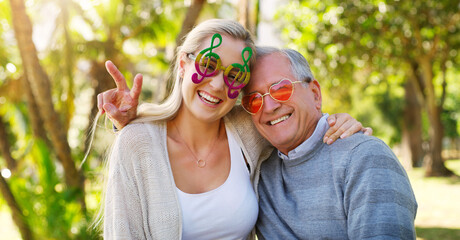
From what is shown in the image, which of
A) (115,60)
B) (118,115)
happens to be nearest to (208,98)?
(118,115)

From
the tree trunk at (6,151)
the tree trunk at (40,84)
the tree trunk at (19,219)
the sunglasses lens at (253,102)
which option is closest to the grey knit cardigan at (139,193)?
the sunglasses lens at (253,102)

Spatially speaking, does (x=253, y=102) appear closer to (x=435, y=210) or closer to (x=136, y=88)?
(x=136, y=88)

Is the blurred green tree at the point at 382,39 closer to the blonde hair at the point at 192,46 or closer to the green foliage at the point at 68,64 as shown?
the green foliage at the point at 68,64

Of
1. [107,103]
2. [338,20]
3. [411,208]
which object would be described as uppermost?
[107,103]

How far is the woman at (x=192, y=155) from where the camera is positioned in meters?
2.39

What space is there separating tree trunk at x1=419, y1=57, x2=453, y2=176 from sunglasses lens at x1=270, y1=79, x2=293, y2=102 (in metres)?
12.8

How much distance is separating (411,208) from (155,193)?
141 cm

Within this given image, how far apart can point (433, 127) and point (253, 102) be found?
47.4ft

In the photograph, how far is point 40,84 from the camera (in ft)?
20.0

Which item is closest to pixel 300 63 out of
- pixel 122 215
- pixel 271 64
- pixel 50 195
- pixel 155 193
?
pixel 271 64

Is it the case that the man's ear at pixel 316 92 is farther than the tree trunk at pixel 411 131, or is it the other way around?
the tree trunk at pixel 411 131

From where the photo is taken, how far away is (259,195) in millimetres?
2820

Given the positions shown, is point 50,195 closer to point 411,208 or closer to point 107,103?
point 107,103

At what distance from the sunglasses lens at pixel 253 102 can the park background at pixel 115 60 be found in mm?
1107
